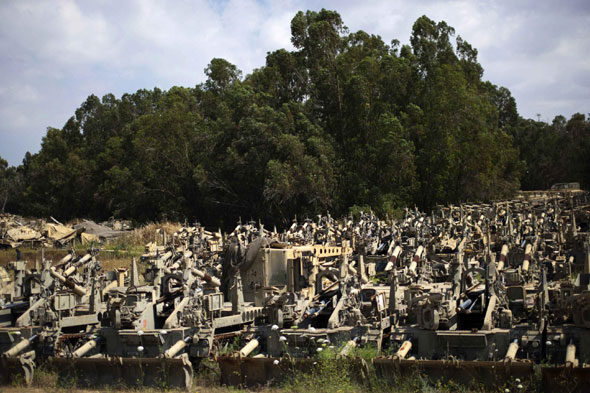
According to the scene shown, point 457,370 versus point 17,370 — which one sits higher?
point 17,370

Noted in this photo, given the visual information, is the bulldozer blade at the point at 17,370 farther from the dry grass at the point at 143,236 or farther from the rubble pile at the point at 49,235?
the rubble pile at the point at 49,235

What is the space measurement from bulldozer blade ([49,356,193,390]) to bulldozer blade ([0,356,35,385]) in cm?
47

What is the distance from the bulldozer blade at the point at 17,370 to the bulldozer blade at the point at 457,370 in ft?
25.9

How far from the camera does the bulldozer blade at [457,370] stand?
42.1 ft

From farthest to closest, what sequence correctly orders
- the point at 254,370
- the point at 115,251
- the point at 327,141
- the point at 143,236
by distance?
the point at 327,141 → the point at 143,236 → the point at 115,251 → the point at 254,370

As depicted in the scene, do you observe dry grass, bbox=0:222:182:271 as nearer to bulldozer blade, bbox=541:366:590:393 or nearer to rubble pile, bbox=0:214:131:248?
rubble pile, bbox=0:214:131:248

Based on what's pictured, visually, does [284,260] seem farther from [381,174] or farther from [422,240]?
[381,174]

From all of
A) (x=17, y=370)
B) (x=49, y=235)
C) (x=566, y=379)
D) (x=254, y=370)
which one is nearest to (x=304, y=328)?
(x=254, y=370)

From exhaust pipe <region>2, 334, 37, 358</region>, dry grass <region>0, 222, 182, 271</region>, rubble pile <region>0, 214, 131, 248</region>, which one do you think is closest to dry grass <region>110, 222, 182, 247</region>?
dry grass <region>0, 222, 182, 271</region>

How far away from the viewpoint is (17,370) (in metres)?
15.9

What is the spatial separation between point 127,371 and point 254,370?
2.83 m

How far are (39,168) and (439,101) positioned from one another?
4425cm

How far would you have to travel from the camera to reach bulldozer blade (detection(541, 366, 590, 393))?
1200 cm

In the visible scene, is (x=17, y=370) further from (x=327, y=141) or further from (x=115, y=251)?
(x=327, y=141)
